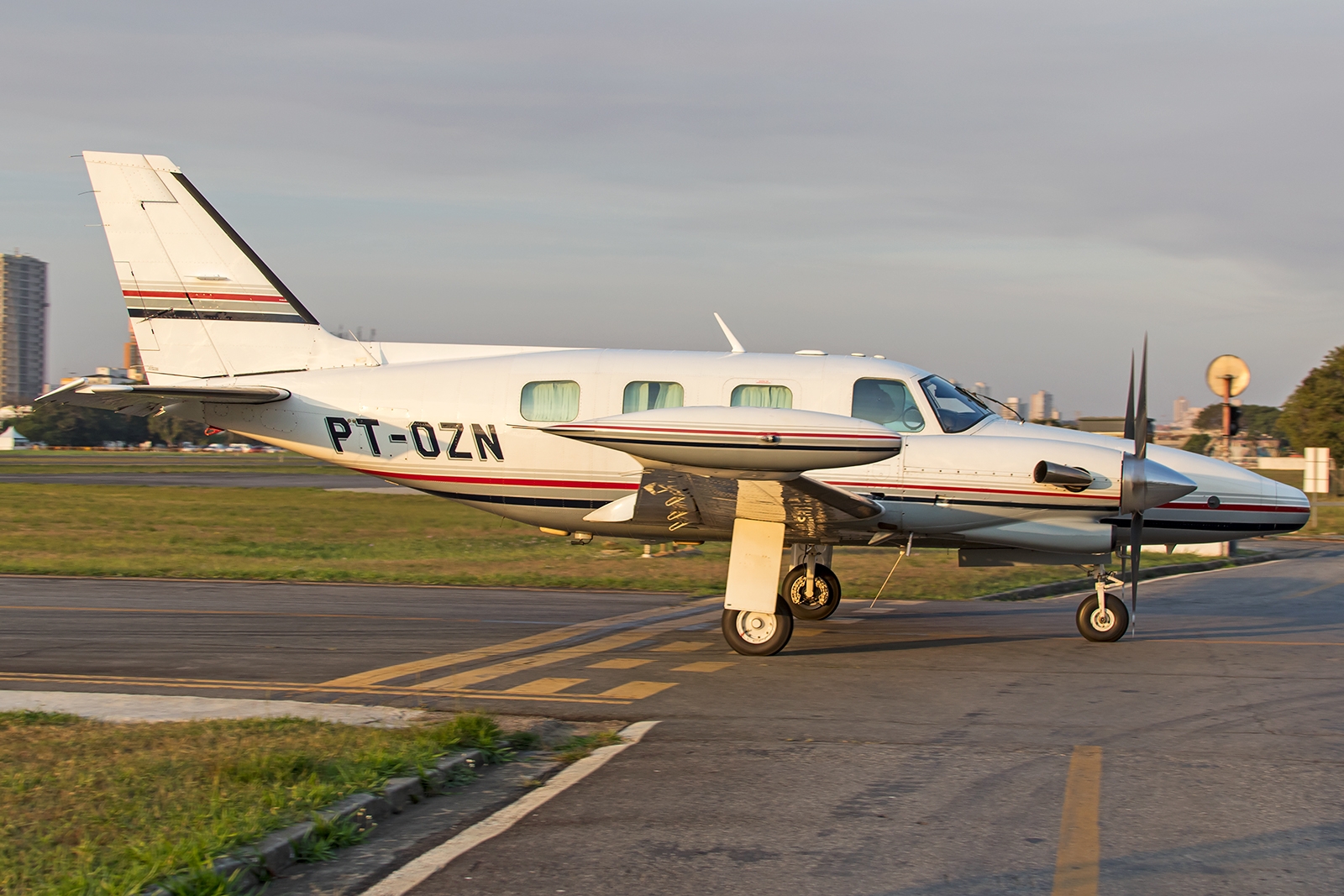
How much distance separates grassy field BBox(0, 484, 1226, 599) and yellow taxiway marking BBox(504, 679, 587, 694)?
7.43 meters

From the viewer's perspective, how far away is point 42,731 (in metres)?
7.10

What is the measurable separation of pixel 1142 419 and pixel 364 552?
53.8 ft

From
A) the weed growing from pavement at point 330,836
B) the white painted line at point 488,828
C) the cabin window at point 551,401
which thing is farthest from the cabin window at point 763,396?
the weed growing from pavement at point 330,836

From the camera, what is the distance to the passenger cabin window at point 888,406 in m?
12.0

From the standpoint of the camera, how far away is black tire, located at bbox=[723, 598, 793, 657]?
10.9 meters

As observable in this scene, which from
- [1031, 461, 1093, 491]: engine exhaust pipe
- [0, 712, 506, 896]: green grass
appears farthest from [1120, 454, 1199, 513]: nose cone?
[0, 712, 506, 896]: green grass

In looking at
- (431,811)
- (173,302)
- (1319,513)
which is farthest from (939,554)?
(1319,513)

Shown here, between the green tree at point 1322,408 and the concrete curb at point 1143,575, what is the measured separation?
40525mm

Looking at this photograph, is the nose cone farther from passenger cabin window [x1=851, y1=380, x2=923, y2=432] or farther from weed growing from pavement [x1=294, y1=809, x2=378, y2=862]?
weed growing from pavement [x1=294, y1=809, x2=378, y2=862]

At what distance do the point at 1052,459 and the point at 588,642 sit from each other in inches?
208

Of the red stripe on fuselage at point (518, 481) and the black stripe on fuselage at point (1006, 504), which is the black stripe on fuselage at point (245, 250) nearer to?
the red stripe on fuselage at point (518, 481)

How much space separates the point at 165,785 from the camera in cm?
577

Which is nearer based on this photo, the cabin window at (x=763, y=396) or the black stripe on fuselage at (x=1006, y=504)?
the black stripe on fuselage at (x=1006, y=504)

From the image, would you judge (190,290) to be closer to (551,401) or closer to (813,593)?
(551,401)
